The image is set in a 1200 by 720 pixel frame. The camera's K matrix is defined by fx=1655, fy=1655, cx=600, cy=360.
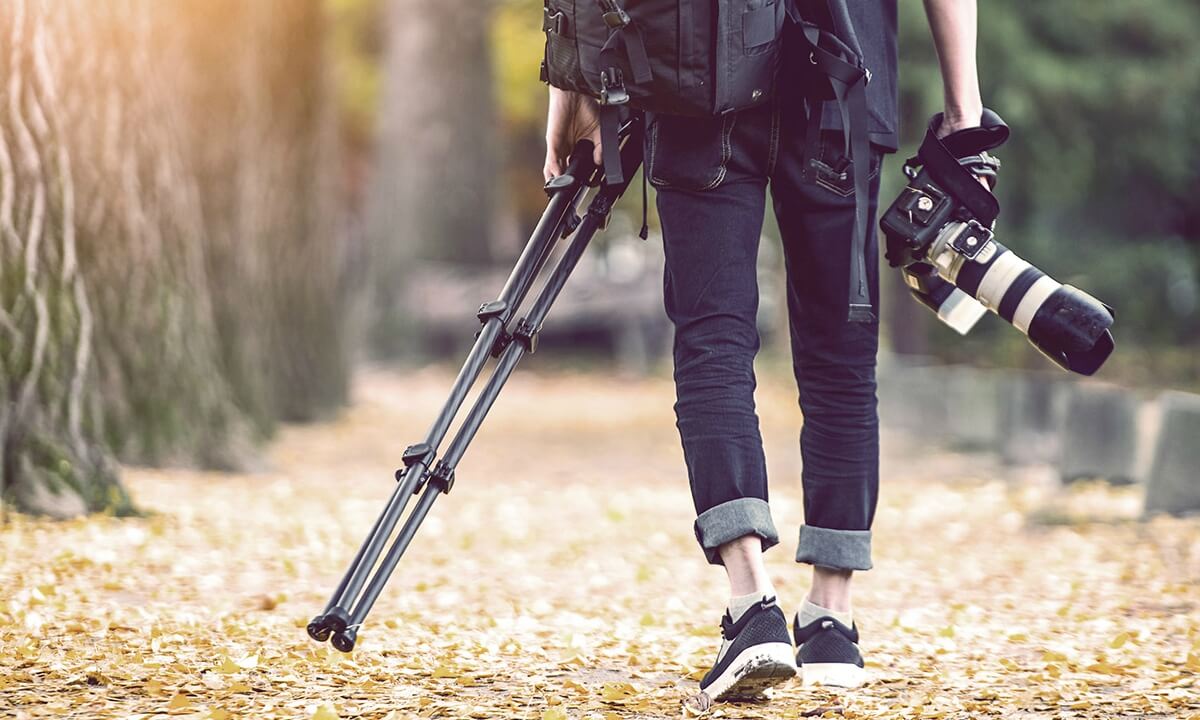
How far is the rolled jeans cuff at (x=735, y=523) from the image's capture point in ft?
10.1

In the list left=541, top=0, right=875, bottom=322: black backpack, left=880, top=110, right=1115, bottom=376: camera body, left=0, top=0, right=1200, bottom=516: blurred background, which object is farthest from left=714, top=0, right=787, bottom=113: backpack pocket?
left=0, top=0, right=1200, bottom=516: blurred background

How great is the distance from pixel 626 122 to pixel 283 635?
1.45 metres

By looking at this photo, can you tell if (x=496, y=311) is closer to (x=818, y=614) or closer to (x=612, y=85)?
(x=612, y=85)

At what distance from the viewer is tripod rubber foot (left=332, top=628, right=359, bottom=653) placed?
3.02 m

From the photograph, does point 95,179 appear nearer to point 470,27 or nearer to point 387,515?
point 387,515

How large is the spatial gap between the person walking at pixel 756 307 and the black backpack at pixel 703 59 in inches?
1.7

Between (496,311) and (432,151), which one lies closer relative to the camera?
(496,311)

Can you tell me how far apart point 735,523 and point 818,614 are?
19.4 inches

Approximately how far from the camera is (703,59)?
119 inches

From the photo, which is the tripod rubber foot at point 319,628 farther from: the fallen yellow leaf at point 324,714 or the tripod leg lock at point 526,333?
the tripod leg lock at point 526,333

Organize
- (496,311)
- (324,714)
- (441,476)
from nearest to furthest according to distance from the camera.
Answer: (324,714)
(441,476)
(496,311)

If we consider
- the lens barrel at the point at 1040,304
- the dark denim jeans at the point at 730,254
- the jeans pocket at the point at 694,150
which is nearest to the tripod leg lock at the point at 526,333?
the dark denim jeans at the point at 730,254

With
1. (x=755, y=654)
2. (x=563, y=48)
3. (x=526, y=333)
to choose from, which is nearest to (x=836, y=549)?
(x=755, y=654)

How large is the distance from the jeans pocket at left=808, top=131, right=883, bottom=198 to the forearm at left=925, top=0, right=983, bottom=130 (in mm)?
319
